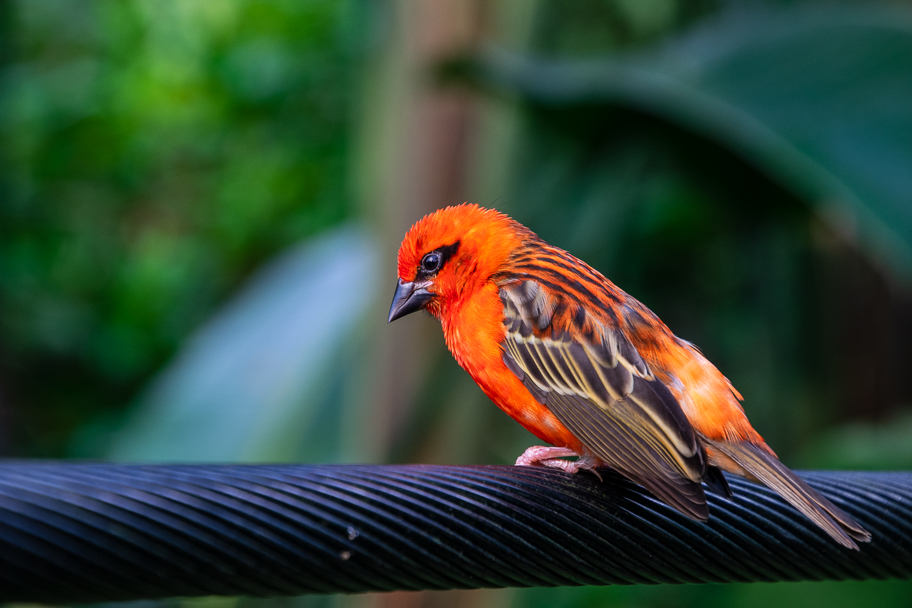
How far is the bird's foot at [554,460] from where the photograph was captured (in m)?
2.37

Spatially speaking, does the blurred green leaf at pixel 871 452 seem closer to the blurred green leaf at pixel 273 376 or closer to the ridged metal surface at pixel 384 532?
the blurred green leaf at pixel 273 376

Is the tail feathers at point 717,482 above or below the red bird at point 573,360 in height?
below

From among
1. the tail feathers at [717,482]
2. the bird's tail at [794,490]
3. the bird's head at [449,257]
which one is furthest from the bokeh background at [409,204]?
the tail feathers at [717,482]

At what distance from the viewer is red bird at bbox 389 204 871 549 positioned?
218 centimetres

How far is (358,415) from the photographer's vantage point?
18.8 ft

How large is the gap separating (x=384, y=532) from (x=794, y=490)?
0.96 metres

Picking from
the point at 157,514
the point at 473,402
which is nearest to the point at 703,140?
the point at 473,402

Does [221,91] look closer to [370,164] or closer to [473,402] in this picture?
[370,164]

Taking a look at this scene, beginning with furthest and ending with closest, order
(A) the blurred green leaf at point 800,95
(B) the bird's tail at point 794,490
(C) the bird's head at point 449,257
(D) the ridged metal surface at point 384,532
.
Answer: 1. (A) the blurred green leaf at point 800,95
2. (C) the bird's head at point 449,257
3. (B) the bird's tail at point 794,490
4. (D) the ridged metal surface at point 384,532

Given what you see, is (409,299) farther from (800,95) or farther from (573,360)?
(800,95)

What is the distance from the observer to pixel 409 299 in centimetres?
282

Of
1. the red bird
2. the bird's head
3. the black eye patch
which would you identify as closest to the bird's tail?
the red bird

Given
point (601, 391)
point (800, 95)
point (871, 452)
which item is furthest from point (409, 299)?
point (871, 452)

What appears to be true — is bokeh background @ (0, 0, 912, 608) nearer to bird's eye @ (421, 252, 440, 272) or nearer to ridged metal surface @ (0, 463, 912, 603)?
bird's eye @ (421, 252, 440, 272)
